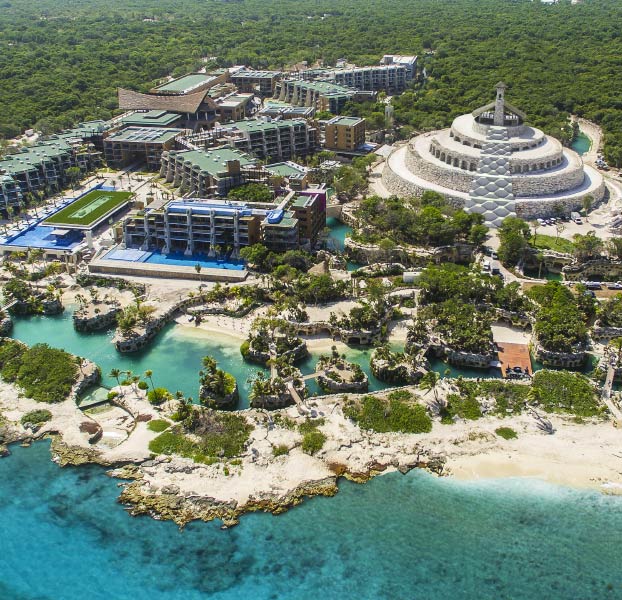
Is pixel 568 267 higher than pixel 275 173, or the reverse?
pixel 275 173

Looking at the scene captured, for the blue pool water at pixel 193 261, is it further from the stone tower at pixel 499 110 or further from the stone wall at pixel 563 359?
the stone tower at pixel 499 110

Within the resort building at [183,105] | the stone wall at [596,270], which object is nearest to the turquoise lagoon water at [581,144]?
the stone wall at [596,270]

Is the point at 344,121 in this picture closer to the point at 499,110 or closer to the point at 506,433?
the point at 499,110

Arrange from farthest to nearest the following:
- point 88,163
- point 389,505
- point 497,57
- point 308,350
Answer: point 497,57 < point 88,163 < point 308,350 < point 389,505

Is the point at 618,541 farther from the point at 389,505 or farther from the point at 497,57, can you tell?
the point at 497,57

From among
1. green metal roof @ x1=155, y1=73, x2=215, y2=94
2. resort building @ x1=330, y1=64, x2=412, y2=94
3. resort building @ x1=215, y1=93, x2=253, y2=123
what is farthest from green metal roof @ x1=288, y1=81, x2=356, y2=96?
green metal roof @ x1=155, y1=73, x2=215, y2=94

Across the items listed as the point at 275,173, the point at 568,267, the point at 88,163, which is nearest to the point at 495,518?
the point at 568,267

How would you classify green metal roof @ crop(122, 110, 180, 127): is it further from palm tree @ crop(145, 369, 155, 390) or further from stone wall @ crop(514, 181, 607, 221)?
palm tree @ crop(145, 369, 155, 390)
